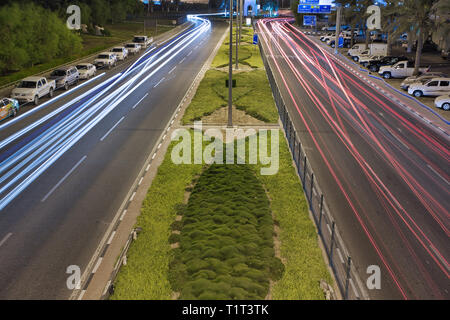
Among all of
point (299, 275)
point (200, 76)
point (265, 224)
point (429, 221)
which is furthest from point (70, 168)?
point (200, 76)

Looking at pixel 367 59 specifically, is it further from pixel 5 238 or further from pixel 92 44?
pixel 5 238

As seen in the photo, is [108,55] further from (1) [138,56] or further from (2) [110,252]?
(2) [110,252]

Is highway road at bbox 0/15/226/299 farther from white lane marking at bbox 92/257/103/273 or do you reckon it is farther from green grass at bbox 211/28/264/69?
green grass at bbox 211/28/264/69

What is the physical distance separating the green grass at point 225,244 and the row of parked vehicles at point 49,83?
1819 cm

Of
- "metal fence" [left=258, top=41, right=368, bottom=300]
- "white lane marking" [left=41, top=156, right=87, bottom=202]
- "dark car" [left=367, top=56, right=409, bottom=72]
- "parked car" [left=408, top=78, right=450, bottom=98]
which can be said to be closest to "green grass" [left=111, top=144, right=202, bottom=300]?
"white lane marking" [left=41, top=156, right=87, bottom=202]

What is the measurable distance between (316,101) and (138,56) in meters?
32.6

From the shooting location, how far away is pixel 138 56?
59375 mm

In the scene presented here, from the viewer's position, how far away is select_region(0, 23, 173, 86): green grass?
38.9 meters

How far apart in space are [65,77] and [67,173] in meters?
21.5

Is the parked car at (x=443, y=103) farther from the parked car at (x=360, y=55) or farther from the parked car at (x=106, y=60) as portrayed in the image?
the parked car at (x=106, y=60)

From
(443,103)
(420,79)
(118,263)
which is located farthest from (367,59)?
(118,263)

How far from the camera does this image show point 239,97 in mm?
36000

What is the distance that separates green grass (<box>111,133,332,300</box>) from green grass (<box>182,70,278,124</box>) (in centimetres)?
1015

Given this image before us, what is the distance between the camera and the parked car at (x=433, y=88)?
35.5 m
